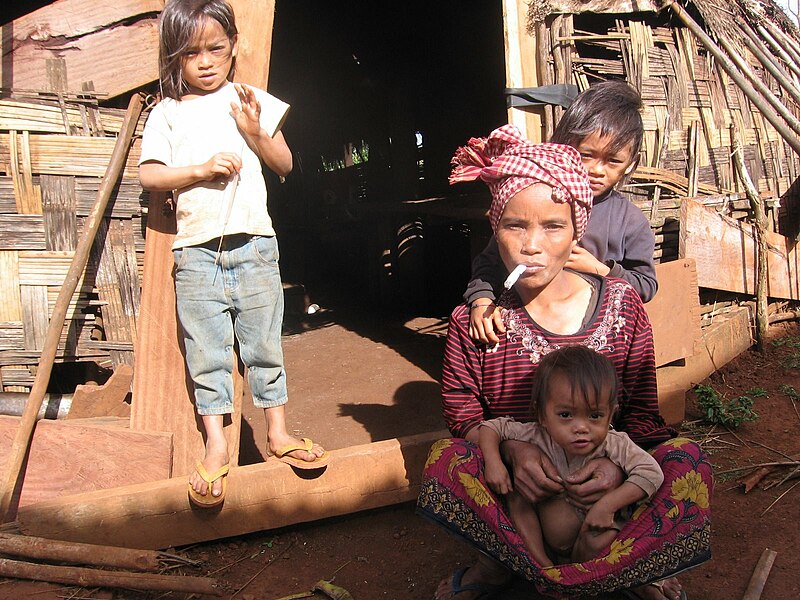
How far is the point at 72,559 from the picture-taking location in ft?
7.43

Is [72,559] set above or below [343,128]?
below

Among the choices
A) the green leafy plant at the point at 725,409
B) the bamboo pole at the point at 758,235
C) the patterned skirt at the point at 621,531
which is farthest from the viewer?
the bamboo pole at the point at 758,235

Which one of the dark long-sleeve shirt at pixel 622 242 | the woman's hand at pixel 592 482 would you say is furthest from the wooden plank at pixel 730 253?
the woman's hand at pixel 592 482

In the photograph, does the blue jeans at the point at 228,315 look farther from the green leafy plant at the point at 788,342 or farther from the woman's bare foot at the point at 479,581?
the green leafy plant at the point at 788,342

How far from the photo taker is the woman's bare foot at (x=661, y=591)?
2.04 m

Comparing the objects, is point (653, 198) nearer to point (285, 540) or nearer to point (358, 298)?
point (285, 540)

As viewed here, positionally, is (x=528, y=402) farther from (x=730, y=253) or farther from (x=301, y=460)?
(x=730, y=253)

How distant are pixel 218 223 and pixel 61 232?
3.87 ft

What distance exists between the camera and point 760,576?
2217 millimetres

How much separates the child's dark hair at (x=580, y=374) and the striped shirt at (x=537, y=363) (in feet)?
0.64

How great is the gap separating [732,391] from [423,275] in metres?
3.96

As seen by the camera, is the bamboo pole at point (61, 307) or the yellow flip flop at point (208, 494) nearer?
the yellow flip flop at point (208, 494)

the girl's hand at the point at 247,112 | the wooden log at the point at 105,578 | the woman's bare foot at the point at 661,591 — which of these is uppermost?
the girl's hand at the point at 247,112

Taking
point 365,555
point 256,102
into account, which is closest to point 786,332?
point 365,555
